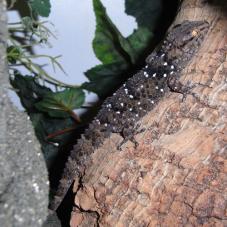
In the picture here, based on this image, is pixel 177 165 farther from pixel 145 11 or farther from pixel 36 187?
pixel 145 11

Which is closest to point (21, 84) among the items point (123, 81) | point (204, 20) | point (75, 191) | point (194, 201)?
point (123, 81)

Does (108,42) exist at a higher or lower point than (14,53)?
higher

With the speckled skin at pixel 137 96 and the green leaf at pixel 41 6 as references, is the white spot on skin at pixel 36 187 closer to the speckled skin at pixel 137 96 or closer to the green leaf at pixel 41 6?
the speckled skin at pixel 137 96

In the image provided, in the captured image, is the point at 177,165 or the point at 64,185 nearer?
the point at 177,165

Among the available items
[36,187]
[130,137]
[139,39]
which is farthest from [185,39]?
[36,187]

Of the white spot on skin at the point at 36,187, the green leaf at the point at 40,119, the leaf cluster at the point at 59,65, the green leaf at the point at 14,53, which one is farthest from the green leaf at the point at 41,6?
the white spot on skin at the point at 36,187

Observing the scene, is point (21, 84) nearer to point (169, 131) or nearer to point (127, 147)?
point (127, 147)
